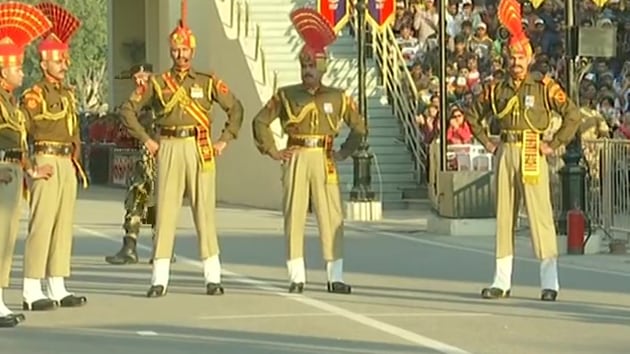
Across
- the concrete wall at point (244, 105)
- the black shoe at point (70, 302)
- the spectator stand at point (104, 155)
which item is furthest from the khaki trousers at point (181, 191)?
the spectator stand at point (104, 155)

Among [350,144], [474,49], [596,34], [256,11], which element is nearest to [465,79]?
[474,49]

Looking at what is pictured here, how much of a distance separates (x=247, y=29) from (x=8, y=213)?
758 inches

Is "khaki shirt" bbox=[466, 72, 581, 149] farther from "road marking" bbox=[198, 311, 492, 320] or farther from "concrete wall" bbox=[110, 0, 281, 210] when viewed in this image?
"concrete wall" bbox=[110, 0, 281, 210]

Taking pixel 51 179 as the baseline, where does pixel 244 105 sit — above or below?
above

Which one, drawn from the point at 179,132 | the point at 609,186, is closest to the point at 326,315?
the point at 179,132

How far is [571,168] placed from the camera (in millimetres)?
19547

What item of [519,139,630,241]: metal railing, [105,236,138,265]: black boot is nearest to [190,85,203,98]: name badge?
[105,236,138,265]: black boot

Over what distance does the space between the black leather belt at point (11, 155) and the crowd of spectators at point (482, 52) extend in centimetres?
1367

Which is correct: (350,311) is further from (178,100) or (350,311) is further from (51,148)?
(51,148)

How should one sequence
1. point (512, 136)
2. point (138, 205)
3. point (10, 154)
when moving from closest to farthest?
1. point (10, 154)
2. point (512, 136)
3. point (138, 205)

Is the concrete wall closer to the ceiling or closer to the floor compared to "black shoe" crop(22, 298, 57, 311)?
closer to the ceiling

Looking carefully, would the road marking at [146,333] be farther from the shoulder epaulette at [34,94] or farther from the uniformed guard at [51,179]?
the shoulder epaulette at [34,94]

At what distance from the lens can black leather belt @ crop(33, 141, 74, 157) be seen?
46.0 feet

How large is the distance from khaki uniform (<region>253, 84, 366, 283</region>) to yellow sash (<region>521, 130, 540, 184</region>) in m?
1.57
